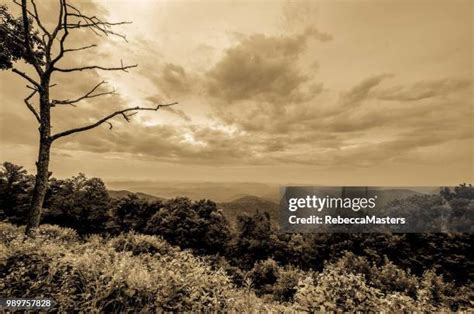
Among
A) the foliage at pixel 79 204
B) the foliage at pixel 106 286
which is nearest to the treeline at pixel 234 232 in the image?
the foliage at pixel 79 204

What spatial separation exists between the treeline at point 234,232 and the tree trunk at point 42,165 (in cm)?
1442

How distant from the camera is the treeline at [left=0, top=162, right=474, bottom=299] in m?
20.5

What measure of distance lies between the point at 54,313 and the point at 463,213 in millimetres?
23189

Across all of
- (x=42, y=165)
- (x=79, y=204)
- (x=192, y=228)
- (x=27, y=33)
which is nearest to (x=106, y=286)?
(x=42, y=165)

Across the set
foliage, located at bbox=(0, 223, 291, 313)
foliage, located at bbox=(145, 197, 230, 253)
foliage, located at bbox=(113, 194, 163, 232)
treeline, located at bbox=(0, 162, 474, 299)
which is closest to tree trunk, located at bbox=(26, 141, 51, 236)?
foliage, located at bbox=(0, 223, 291, 313)

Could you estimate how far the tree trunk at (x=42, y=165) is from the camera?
8961mm

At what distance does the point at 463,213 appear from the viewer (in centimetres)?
1991

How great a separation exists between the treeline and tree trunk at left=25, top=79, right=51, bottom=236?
14421 millimetres

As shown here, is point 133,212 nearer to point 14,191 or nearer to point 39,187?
point 14,191

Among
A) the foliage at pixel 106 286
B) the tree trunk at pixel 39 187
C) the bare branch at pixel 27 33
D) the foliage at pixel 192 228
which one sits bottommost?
the foliage at pixel 192 228

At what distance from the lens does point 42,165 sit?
365 inches

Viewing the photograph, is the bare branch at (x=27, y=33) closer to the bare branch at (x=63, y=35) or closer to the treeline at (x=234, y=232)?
the bare branch at (x=63, y=35)

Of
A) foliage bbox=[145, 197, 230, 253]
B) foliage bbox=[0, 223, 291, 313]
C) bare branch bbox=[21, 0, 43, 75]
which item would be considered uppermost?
bare branch bbox=[21, 0, 43, 75]

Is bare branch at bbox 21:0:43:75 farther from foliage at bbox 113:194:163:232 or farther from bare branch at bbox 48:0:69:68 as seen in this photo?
foliage at bbox 113:194:163:232
